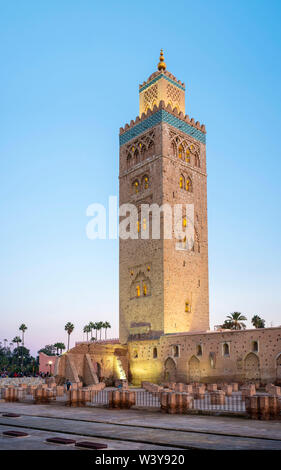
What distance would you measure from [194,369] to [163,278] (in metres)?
7.22

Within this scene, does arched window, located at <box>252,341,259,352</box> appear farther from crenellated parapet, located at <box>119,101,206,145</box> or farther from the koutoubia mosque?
crenellated parapet, located at <box>119,101,206,145</box>

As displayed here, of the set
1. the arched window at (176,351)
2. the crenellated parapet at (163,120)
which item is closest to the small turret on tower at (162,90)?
the crenellated parapet at (163,120)

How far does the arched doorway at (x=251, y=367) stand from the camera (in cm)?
2422

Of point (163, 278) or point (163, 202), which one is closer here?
point (163, 278)

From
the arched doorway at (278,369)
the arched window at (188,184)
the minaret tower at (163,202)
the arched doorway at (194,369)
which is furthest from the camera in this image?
the arched window at (188,184)

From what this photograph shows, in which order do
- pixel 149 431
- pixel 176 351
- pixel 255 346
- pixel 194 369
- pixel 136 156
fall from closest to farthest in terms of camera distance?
pixel 149 431, pixel 255 346, pixel 194 369, pixel 176 351, pixel 136 156

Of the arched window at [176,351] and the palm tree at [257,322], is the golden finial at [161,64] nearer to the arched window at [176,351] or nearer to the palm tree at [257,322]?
the arched window at [176,351]

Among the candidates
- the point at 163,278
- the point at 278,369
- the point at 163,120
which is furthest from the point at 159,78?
the point at 278,369

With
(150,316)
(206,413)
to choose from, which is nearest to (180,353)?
(150,316)

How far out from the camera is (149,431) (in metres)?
9.40

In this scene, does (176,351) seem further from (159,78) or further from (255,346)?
(159,78)

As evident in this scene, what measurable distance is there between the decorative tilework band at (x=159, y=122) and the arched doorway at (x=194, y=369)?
18.7m
